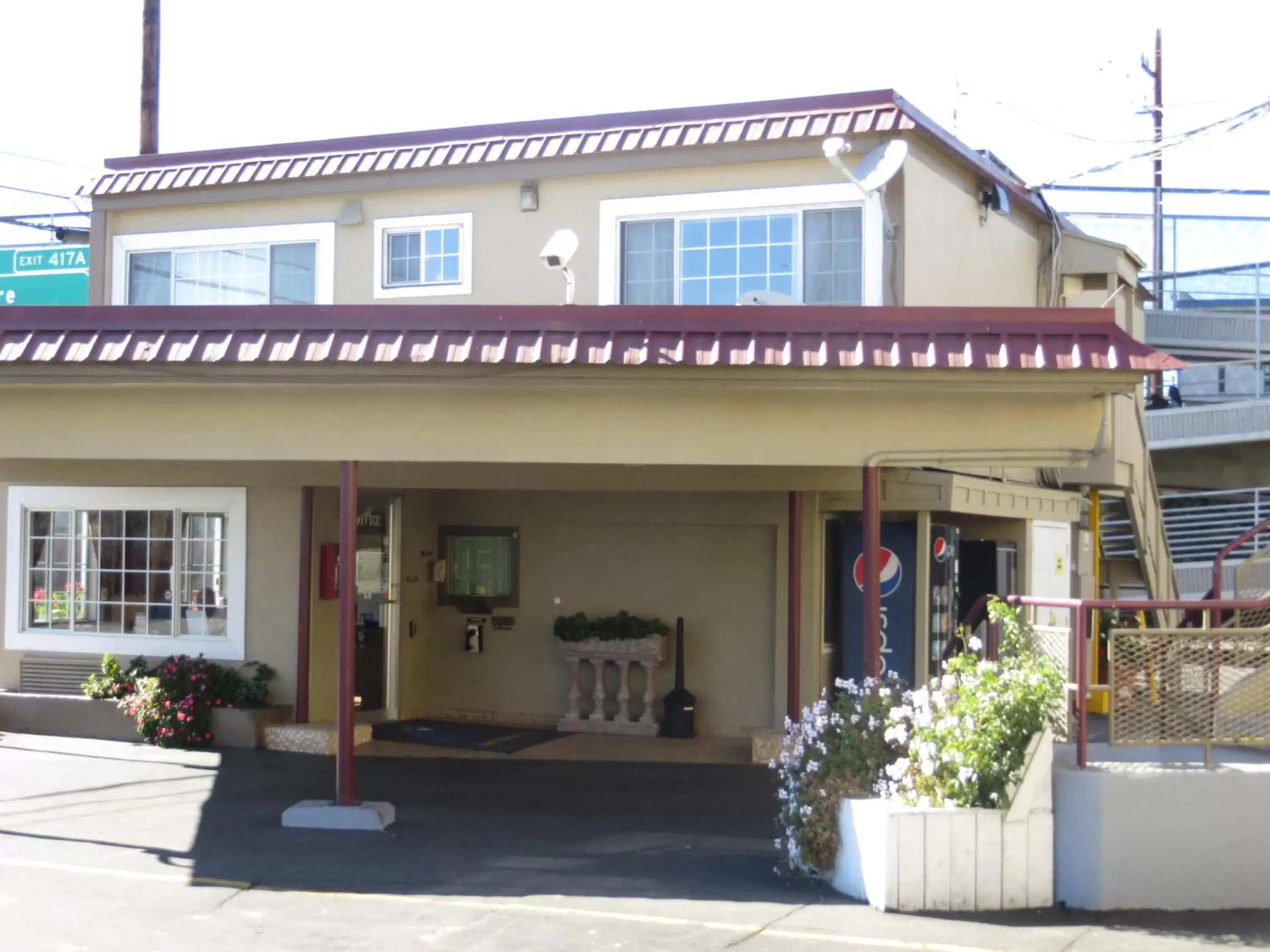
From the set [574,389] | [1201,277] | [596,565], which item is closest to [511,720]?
[596,565]

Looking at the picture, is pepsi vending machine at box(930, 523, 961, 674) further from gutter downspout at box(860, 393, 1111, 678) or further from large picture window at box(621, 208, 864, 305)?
gutter downspout at box(860, 393, 1111, 678)

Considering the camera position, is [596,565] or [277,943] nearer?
[277,943]

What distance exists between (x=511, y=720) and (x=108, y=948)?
8.56 metres

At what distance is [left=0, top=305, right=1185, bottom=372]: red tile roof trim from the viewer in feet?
30.7

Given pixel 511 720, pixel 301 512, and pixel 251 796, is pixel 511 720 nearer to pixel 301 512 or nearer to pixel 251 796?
pixel 301 512

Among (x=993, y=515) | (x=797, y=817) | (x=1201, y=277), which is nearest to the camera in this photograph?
(x=797, y=817)

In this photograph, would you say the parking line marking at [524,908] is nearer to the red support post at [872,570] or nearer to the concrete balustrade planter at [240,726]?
the red support post at [872,570]

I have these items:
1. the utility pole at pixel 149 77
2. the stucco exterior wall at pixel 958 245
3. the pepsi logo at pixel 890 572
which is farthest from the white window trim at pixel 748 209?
the utility pole at pixel 149 77

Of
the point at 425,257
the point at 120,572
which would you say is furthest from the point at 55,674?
the point at 425,257

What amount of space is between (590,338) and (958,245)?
245 inches

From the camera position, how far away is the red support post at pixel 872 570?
975 centimetres

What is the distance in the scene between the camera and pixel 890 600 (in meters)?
14.8

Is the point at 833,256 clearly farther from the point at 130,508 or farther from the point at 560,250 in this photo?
the point at 130,508

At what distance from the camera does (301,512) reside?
14.5 m
